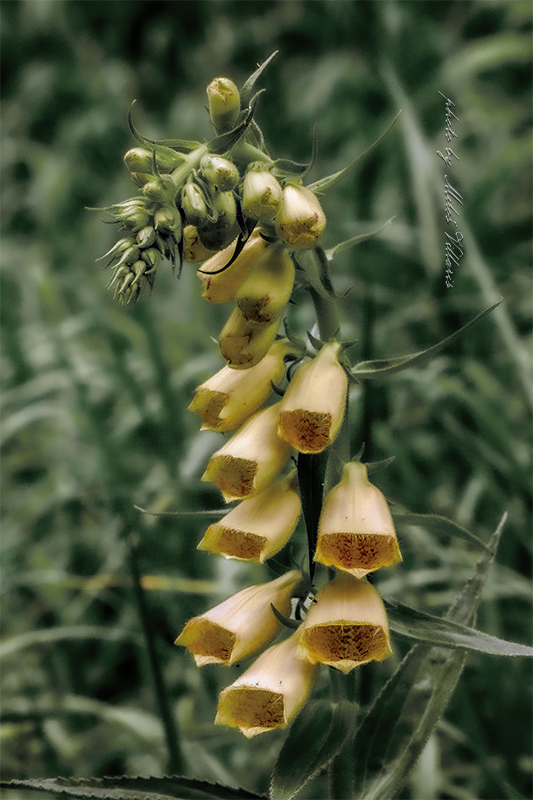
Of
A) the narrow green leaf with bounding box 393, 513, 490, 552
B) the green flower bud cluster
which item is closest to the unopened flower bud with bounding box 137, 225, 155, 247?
the green flower bud cluster

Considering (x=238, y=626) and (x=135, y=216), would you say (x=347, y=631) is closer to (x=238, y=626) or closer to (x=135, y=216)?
(x=238, y=626)

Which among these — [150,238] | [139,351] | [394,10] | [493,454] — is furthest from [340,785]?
[394,10]

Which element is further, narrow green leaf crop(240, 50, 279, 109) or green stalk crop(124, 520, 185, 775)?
green stalk crop(124, 520, 185, 775)

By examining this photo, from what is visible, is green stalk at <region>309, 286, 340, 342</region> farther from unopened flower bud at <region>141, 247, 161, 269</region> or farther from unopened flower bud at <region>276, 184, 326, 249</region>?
unopened flower bud at <region>141, 247, 161, 269</region>

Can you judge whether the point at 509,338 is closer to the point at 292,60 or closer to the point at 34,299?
the point at 34,299

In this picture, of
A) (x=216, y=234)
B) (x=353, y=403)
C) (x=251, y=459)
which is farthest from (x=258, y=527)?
(x=353, y=403)
